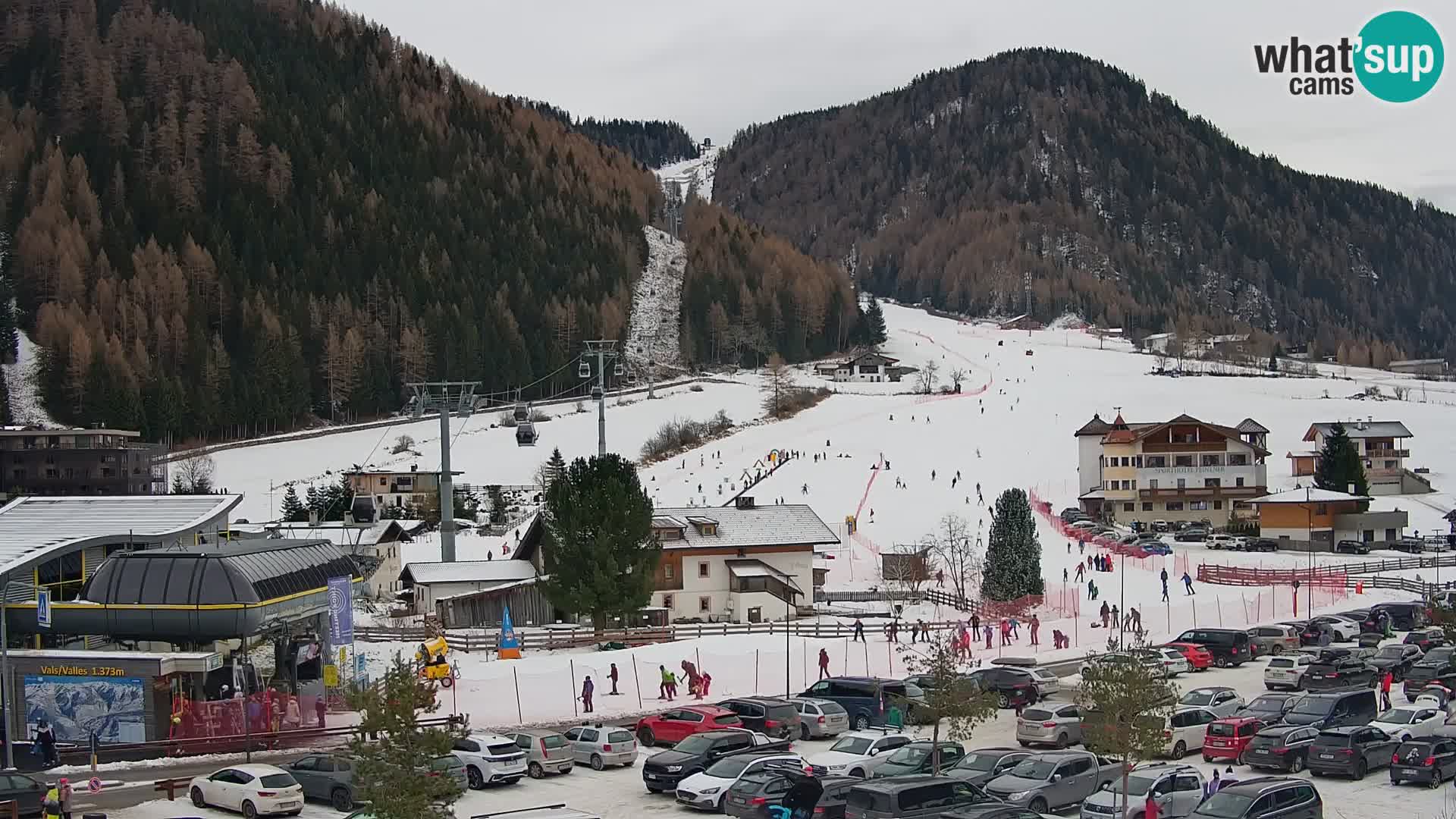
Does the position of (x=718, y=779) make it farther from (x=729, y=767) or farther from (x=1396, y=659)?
(x=1396, y=659)

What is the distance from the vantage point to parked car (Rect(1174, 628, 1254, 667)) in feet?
126

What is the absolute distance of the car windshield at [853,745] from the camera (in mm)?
25875

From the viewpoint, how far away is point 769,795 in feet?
74.8

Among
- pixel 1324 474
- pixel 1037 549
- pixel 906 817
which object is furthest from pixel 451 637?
pixel 1324 474

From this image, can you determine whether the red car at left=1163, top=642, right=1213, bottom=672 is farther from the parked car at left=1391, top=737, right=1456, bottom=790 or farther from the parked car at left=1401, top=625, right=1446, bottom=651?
the parked car at left=1391, top=737, right=1456, bottom=790

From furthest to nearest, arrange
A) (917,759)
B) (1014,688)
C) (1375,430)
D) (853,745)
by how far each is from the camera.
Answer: (1375,430) < (1014,688) < (853,745) < (917,759)

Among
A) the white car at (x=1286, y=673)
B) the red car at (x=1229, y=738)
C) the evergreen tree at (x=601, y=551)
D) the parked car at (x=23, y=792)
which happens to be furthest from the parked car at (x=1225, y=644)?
the parked car at (x=23, y=792)

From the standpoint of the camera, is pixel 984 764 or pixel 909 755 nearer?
pixel 984 764

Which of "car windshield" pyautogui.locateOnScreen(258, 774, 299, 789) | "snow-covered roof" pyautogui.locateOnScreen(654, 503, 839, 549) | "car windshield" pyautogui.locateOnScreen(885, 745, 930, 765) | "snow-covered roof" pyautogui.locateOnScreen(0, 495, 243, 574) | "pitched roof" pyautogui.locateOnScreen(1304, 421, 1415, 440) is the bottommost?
"car windshield" pyautogui.locateOnScreen(885, 745, 930, 765)

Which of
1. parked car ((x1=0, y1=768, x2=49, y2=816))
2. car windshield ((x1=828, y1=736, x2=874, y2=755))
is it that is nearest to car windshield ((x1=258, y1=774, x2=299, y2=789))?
parked car ((x1=0, y1=768, x2=49, y2=816))

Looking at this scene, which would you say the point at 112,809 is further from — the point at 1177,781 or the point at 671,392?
the point at 671,392

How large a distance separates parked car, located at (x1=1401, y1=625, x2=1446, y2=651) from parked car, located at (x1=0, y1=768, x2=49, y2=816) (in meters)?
28.5

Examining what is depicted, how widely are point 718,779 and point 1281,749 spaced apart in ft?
29.4

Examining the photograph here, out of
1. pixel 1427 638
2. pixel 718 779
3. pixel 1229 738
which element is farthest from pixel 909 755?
pixel 1427 638
